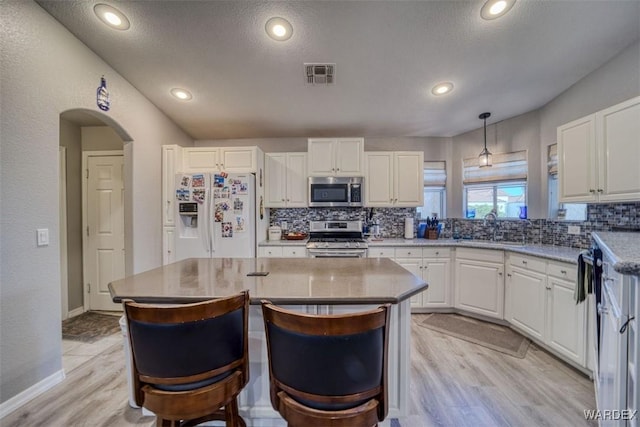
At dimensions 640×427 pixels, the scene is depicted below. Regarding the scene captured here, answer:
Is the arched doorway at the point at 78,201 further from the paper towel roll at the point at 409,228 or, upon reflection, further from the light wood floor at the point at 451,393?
the paper towel roll at the point at 409,228

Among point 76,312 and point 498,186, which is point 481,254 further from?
point 76,312

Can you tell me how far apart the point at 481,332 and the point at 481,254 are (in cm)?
88

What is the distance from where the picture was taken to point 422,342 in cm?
258

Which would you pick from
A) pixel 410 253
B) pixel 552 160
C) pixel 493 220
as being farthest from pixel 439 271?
pixel 552 160

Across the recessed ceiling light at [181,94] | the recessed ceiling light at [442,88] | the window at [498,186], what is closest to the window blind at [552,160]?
the window at [498,186]

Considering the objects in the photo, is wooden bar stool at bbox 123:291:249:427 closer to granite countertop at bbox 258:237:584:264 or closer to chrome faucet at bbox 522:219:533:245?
granite countertop at bbox 258:237:584:264

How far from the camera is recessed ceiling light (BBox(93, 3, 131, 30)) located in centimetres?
189

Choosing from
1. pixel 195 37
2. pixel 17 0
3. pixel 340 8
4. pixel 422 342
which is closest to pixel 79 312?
pixel 17 0

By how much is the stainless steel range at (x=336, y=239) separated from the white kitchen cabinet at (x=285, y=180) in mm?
502

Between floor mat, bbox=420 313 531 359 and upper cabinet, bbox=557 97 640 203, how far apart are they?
4.94 ft

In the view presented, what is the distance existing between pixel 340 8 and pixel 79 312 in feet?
15.2

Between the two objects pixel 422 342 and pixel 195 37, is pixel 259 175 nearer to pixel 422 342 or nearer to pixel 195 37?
pixel 195 37

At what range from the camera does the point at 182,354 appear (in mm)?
1026

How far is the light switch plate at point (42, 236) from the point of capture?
1.83 m
